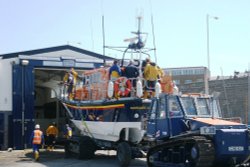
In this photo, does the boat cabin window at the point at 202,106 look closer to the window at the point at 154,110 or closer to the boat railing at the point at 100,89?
the window at the point at 154,110

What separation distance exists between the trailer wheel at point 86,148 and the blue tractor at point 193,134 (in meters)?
4.88

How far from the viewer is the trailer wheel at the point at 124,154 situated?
15.0 m

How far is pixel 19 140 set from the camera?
23.2m

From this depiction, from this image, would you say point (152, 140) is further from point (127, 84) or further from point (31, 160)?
point (31, 160)

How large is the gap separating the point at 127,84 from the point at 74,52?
1008 centimetres

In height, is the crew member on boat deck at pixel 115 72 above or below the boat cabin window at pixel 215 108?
above

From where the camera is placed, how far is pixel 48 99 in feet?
95.8

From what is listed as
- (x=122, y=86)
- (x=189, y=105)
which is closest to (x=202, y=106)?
(x=189, y=105)

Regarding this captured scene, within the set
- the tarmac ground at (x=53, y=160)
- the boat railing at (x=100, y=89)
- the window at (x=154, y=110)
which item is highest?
the boat railing at (x=100, y=89)

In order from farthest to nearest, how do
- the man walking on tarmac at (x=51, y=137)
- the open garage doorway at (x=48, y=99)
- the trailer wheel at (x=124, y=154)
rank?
1. the open garage doorway at (x=48, y=99)
2. the man walking on tarmac at (x=51, y=137)
3. the trailer wheel at (x=124, y=154)

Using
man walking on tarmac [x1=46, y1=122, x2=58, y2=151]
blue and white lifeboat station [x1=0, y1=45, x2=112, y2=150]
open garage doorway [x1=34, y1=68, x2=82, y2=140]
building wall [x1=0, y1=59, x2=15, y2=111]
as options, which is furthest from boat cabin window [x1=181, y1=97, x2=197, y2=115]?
open garage doorway [x1=34, y1=68, x2=82, y2=140]

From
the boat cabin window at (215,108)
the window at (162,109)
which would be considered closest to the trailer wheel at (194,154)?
the window at (162,109)

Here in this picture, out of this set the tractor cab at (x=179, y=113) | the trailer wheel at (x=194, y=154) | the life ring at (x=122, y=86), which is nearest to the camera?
the trailer wheel at (x=194, y=154)

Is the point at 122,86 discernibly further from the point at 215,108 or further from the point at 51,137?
the point at 51,137
